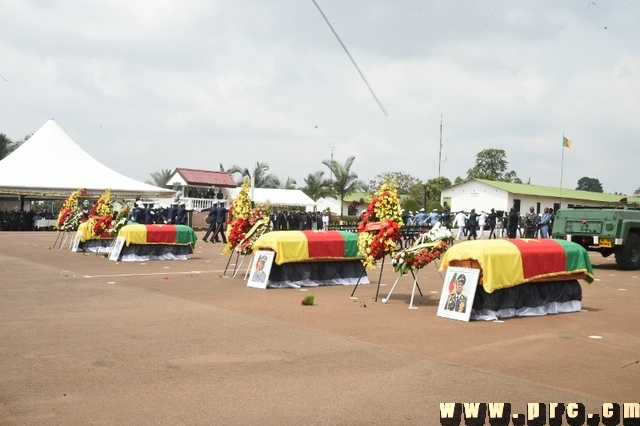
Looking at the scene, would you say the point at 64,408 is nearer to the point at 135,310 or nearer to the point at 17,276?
the point at 135,310

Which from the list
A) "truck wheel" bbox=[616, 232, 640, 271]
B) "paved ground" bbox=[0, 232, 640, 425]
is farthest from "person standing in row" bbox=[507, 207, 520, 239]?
"paved ground" bbox=[0, 232, 640, 425]

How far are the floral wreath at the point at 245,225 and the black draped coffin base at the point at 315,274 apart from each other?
1794mm

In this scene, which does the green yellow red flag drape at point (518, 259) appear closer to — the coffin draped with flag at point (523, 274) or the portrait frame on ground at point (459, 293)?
the coffin draped with flag at point (523, 274)

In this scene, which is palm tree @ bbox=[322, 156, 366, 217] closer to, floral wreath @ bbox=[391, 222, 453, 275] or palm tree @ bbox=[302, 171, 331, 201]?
palm tree @ bbox=[302, 171, 331, 201]

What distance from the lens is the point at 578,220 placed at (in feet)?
69.2

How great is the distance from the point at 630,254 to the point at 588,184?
345ft

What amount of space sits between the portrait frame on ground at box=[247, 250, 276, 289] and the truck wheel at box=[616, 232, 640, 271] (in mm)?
11307

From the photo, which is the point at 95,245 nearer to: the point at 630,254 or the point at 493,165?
the point at 630,254

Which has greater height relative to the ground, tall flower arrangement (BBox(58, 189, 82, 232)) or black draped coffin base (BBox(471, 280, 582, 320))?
tall flower arrangement (BBox(58, 189, 82, 232))

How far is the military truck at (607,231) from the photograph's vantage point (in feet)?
66.4

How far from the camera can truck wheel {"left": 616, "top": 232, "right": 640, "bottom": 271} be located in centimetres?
2045

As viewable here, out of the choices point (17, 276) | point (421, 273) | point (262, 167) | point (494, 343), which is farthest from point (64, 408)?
point (262, 167)

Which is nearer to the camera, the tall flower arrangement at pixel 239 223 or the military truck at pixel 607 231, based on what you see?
the tall flower arrangement at pixel 239 223

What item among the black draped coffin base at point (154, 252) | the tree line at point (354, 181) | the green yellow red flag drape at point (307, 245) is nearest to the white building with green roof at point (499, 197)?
the tree line at point (354, 181)
